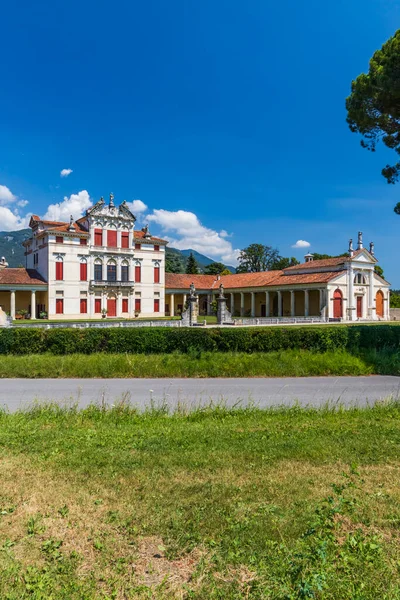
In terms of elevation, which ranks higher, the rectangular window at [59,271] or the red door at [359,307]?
the rectangular window at [59,271]

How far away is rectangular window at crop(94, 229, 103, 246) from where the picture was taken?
50.5 metres

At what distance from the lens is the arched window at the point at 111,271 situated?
51.5m

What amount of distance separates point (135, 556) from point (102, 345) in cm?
1376

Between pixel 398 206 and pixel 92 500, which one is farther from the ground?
pixel 398 206

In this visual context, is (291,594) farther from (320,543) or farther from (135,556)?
(135,556)

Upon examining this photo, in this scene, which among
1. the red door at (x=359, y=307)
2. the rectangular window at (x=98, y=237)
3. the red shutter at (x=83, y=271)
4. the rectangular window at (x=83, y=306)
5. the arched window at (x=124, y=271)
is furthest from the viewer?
the red door at (x=359, y=307)

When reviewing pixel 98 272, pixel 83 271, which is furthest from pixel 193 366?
pixel 98 272

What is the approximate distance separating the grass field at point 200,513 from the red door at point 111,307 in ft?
148

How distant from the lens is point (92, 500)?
4.35 metres

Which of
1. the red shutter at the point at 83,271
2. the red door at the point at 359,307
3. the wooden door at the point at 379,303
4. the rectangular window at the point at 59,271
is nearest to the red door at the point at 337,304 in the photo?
the red door at the point at 359,307

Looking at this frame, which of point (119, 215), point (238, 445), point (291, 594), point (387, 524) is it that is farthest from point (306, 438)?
point (119, 215)

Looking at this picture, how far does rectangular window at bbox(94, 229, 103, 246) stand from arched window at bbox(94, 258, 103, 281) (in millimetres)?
1965

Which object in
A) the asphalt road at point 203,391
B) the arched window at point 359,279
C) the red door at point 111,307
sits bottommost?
the asphalt road at point 203,391

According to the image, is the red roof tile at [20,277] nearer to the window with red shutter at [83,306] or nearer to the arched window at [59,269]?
the arched window at [59,269]
